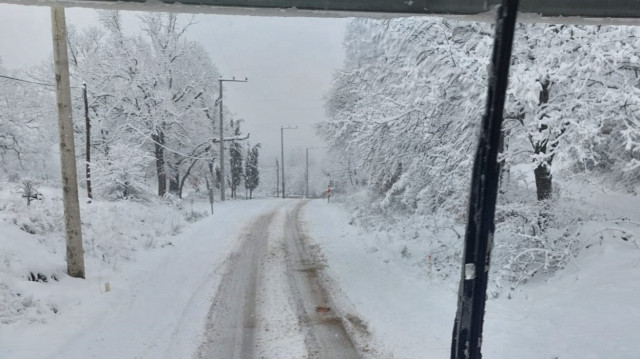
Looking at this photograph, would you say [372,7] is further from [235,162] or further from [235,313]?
[235,162]

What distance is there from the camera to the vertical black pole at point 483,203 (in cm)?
181

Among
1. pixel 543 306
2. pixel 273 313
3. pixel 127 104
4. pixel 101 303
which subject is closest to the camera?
pixel 543 306

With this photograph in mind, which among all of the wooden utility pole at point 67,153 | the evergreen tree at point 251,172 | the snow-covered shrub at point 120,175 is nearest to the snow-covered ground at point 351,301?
the wooden utility pole at point 67,153

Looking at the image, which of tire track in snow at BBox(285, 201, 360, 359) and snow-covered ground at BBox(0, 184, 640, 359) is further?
tire track in snow at BBox(285, 201, 360, 359)

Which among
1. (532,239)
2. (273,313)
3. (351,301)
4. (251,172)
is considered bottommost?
(251,172)

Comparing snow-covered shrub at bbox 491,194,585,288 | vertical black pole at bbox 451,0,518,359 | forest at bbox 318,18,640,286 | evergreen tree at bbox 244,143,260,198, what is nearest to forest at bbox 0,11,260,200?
forest at bbox 318,18,640,286

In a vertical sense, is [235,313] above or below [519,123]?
below

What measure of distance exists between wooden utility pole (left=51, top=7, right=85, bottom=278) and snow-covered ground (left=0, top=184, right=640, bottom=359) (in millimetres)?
398

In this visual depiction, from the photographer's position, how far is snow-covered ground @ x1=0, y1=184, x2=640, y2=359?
226 inches

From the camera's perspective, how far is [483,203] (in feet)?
6.15

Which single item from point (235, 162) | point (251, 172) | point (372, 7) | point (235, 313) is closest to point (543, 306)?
point (235, 313)

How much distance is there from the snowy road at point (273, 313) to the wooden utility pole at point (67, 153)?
289 centimetres

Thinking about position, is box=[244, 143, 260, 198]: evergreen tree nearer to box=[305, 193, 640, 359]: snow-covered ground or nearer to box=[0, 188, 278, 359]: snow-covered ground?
box=[0, 188, 278, 359]: snow-covered ground

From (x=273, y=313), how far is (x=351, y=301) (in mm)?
1539
